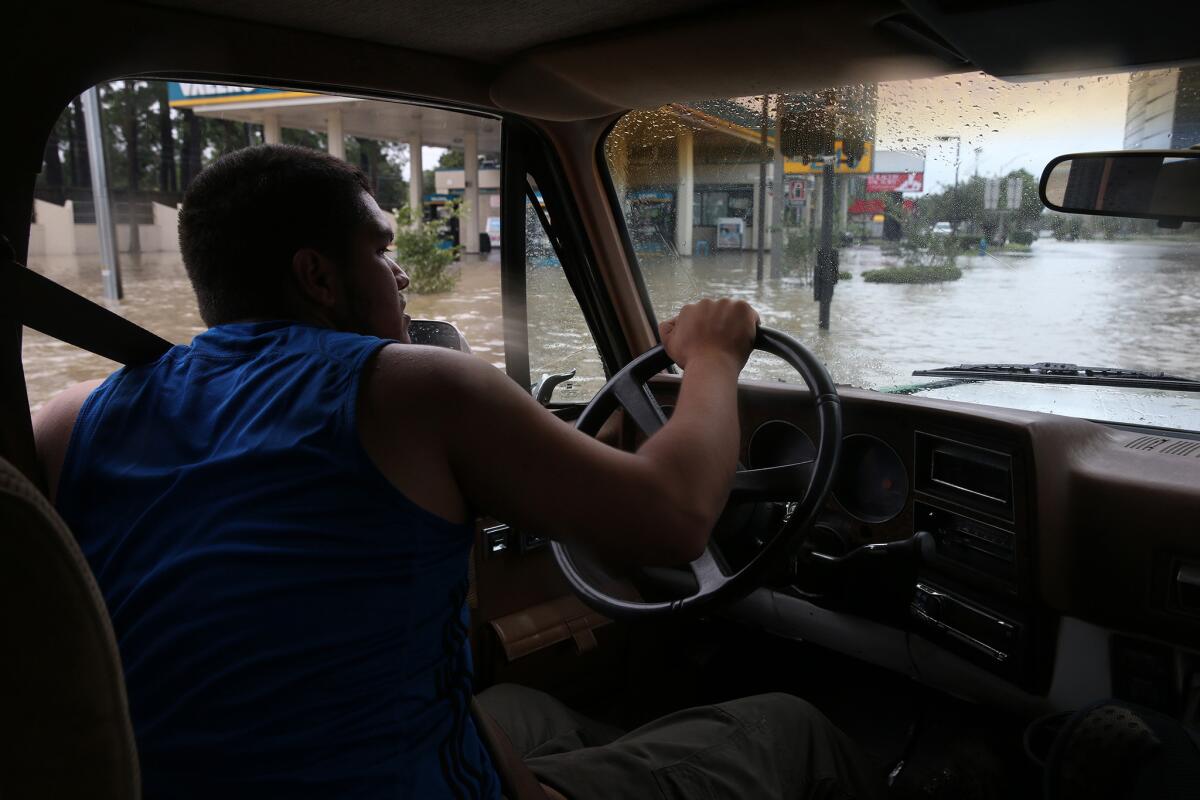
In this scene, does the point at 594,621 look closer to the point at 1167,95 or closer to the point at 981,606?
the point at 981,606

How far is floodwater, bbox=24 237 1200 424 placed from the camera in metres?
2.06

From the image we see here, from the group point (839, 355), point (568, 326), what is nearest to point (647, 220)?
point (568, 326)

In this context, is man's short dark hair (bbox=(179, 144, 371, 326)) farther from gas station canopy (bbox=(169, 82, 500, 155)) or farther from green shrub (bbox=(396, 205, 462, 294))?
green shrub (bbox=(396, 205, 462, 294))

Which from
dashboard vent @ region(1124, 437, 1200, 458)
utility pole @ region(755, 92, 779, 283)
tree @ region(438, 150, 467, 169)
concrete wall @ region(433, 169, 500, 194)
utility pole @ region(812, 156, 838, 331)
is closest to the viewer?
dashboard vent @ region(1124, 437, 1200, 458)

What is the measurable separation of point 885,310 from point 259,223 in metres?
1.90

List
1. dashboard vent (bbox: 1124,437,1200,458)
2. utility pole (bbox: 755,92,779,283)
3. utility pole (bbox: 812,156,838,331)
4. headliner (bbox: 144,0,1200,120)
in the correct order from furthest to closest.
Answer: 1. utility pole (bbox: 755,92,779,283)
2. utility pole (bbox: 812,156,838,331)
3. dashboard vent (bbox: 1124,437,1200,458)
4. headliner (bbox: 144,0,1200,120)

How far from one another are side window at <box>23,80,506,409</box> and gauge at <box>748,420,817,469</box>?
823mm

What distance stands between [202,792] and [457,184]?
3.34 m

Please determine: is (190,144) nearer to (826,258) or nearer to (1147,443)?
(826,258)

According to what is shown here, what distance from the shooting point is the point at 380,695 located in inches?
44.3

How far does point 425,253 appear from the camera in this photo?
498 centimetres

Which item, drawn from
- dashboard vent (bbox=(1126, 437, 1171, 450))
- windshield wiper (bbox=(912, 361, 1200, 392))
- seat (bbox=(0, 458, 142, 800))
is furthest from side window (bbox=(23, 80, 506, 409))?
dashboard vent (bbox=(1126, 437, 1171, 450))

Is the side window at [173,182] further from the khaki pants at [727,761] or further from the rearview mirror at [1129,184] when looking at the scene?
the rearview mirror at [1129,184]

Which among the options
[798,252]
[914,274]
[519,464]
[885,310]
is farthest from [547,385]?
[519,464]
